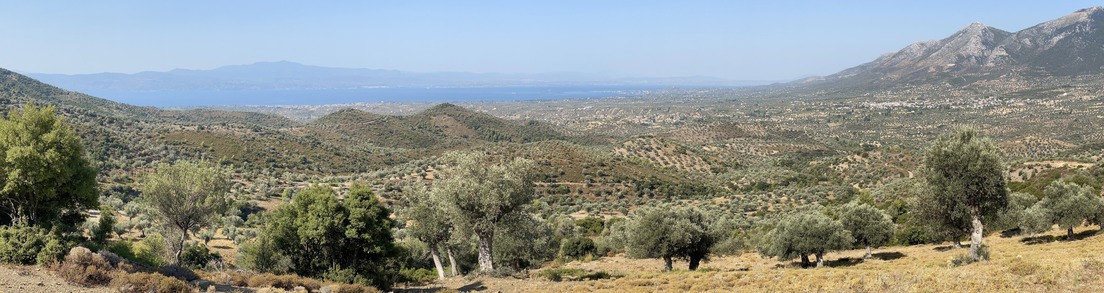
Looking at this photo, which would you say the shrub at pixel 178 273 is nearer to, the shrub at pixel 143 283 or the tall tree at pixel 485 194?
the shrub at pixel 143 283

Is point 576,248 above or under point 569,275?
under

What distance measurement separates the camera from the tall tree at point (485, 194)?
20.2 meters

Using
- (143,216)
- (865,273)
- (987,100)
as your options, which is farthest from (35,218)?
(987,100)

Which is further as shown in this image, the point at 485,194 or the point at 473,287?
the point at 485,194

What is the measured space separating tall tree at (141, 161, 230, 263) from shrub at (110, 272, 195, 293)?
304 inches

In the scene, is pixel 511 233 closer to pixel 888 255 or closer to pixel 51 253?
pixel 51 253

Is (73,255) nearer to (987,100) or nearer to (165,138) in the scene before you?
(165,138)

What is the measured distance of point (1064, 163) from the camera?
53812 millimetres

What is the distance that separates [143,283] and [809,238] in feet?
77.2

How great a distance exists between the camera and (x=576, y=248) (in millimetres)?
37031

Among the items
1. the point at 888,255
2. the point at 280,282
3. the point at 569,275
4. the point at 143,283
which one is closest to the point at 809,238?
the point at 888,255

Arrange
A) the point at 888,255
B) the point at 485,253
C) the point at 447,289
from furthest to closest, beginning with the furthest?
the point at 888,255
the point at 485,253
the point at 447,289

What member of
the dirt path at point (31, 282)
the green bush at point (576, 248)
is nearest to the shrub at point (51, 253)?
the dirt path at point (31, 282)

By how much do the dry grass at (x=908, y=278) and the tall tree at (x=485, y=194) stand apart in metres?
1.98
